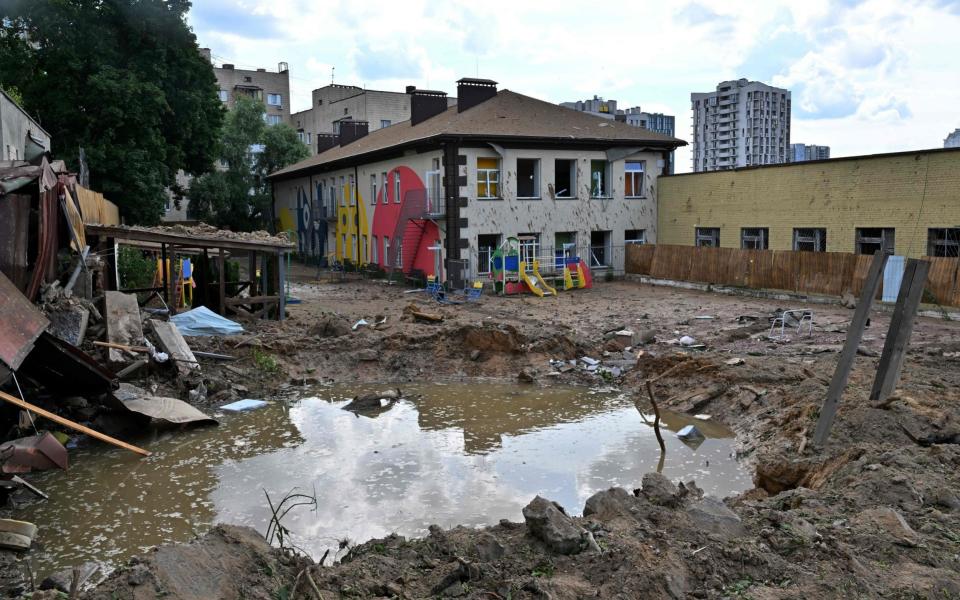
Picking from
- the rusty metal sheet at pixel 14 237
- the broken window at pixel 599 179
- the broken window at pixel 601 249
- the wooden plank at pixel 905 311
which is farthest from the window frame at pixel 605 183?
the rusty metal sheet at pixel 14 237

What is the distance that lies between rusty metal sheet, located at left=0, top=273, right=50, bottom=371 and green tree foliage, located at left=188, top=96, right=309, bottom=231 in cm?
3590

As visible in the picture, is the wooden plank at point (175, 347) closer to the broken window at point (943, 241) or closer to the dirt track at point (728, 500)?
the dirt track at point (728, 500)

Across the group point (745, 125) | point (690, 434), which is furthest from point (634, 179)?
point (690, 434)

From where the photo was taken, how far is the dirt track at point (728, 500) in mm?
5484

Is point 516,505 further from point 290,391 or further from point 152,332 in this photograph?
point 152,332

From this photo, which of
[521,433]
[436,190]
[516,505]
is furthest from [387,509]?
[436,190]

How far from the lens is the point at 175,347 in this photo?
1416 centimetres

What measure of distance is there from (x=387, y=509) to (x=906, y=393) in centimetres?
741

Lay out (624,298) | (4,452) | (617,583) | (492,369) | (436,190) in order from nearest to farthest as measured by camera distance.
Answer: (617,583) < (4,452) < (492,369) < (624,298) < (436,190)

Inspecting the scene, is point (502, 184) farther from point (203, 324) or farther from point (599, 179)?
point (203, 324)

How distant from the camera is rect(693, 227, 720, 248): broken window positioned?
3028 cm

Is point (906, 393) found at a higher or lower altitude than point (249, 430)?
higher

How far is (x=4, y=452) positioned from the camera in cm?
955

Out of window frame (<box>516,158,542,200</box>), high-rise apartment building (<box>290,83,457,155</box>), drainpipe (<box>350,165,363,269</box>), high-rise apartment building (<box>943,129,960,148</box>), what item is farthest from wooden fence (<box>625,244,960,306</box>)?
high-rise apartment building (<box>290,83,457,155</box>)
